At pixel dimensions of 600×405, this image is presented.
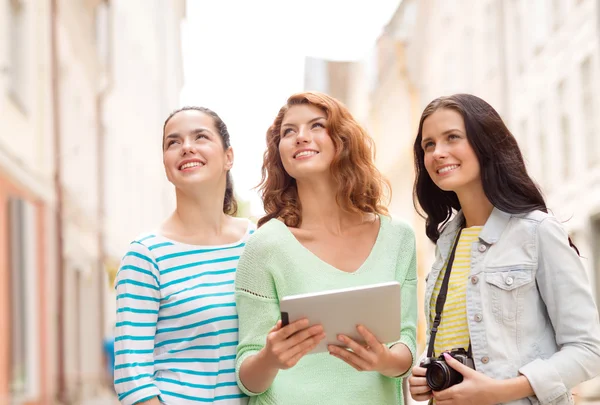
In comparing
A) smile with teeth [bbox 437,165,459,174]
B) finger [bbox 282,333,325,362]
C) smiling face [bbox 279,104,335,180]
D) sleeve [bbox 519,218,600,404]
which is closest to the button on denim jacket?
sleeve [bbox 519,218,600,404]

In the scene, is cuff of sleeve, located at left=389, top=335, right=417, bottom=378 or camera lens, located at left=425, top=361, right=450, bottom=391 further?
cuff of sleeve, located at left=389, top=335, right=417, bottom=378

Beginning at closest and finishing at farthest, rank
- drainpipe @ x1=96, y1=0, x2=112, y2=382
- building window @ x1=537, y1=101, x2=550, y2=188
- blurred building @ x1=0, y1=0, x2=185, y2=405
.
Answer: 1. blurred building @ x1=0, y1=0, x2=185, y2=405
2. building window @ x1=537, y1=101, x2=550, y2=188
3. drainpipe @ x1=96, y1=0, x2=112, y2=382

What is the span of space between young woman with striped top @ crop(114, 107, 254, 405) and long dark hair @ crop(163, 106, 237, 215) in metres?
0.07

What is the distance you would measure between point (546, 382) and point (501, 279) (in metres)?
0.29

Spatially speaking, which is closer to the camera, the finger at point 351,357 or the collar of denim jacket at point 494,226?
the finger at point 351,357

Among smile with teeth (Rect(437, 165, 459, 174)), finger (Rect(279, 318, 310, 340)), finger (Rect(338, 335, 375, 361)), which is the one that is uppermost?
smile with teeth (Rect(437, 165, 459, 174))

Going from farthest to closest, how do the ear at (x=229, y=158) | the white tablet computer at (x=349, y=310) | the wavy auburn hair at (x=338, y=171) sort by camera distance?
the ear at (x=229, y=158) < the wavy auburn hair at (x=338, y=171) < the white tablet computer at (x=349, y=310)

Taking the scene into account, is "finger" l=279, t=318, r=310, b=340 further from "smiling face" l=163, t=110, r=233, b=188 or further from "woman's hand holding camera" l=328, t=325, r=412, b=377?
"smiling face" l=163, t=110, r=233, b=188

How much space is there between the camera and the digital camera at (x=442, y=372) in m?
2.31

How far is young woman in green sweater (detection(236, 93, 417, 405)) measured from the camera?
8.27ft

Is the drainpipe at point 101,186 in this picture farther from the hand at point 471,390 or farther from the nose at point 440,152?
the hand at point 471,390

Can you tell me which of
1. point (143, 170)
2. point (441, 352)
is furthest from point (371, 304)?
point (143, 170)

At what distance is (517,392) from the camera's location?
2.27 meters

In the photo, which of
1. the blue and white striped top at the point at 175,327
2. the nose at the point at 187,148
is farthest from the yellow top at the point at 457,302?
the nose at the point at 187,148
